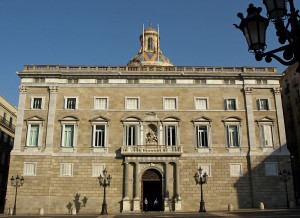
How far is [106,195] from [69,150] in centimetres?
609

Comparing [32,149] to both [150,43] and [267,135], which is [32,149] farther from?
[150,43]

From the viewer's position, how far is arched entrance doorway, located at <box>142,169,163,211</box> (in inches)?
1420

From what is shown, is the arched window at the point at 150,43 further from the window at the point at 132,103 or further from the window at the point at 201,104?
the window at the point at 201,104

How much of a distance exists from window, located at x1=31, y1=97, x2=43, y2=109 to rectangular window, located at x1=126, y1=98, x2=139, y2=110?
9.41 metres

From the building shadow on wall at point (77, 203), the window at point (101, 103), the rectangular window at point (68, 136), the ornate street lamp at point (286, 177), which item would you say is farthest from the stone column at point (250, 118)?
the rectangular window at point (68, 136)

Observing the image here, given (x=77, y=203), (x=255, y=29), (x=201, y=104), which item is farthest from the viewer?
(x=201, y=104)

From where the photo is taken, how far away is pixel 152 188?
36.8 meters

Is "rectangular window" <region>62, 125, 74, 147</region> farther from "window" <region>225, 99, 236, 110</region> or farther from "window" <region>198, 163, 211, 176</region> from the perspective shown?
"window" <region>225, 99, 236, 110</region>

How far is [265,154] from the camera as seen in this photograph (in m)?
37.0

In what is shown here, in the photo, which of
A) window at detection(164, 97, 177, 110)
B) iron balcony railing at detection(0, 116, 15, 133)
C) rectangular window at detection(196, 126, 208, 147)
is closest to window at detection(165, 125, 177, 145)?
window at detection(164, 97, 177, 110)

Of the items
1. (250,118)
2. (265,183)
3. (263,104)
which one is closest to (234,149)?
(250,118)

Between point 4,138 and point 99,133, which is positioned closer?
point 99,133

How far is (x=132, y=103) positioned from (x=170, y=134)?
538cm

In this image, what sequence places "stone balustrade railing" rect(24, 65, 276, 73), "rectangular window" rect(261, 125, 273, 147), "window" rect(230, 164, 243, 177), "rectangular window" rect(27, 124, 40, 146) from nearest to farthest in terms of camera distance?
"window" rect(230, 164, 243, 177) < "rectangular window" rect(27, 124, 40, 146) < "rectangular window" rect(261, 125, 273, 147) < "stone balustrade railing" rect(24, 65, 276, 73)
